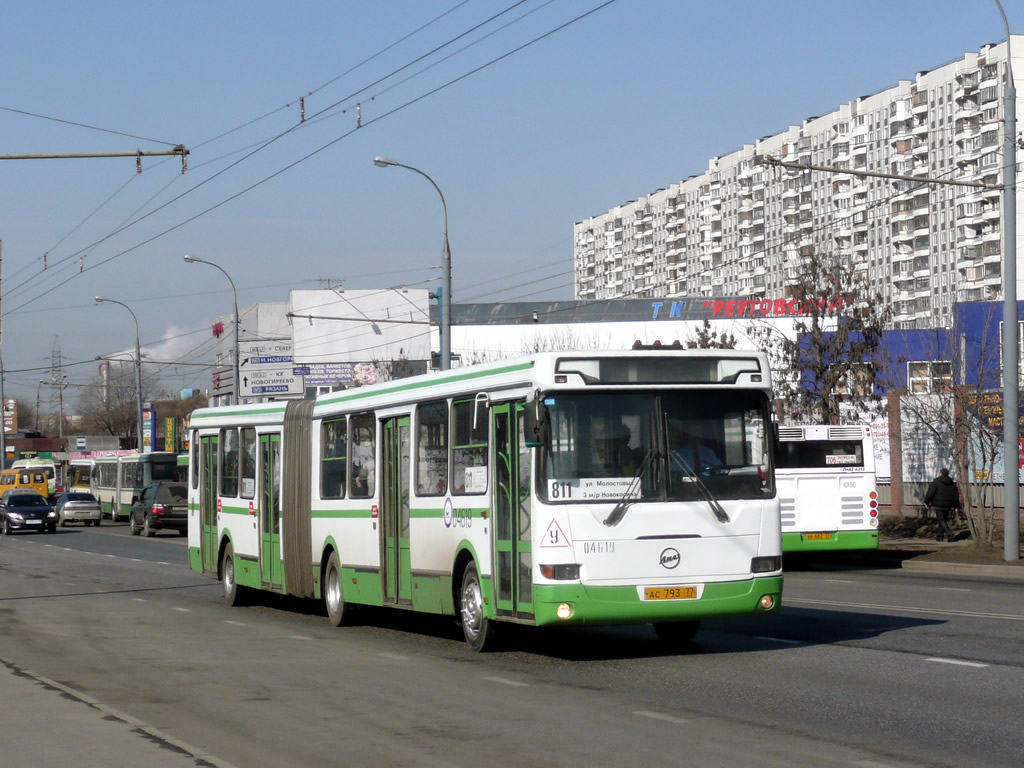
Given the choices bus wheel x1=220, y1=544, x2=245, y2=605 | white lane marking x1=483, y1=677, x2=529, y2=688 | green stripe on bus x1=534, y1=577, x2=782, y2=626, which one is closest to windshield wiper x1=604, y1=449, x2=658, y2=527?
green stripe on bus x1=534, y1=577, x2=782, y2=626

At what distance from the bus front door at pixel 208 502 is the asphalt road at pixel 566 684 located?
2015mm

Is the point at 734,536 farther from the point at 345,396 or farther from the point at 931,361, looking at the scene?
the point at 931,361

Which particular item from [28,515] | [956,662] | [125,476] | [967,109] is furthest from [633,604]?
[967,109]

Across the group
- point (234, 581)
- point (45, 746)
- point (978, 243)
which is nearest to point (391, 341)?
point (978, 243)

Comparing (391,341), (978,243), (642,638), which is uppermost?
(978,243)

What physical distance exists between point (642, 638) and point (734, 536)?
2647mm

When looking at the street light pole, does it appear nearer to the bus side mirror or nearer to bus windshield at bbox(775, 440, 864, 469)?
bus windshield at bbox(775, 440, 864, 469)

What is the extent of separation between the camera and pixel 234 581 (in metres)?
20.8

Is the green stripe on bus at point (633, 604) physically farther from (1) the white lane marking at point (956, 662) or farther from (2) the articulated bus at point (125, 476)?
(2) the articulated bus at point (125, 476)

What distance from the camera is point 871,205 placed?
110938 millimetres

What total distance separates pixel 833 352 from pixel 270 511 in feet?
64.5

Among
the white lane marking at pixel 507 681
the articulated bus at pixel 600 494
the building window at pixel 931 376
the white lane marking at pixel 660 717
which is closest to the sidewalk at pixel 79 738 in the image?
the white lane marking at pixel 660 717

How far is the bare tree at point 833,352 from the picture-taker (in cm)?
3512

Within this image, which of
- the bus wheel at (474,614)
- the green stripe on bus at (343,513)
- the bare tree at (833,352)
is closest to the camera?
the bus wheel at (474,614)
